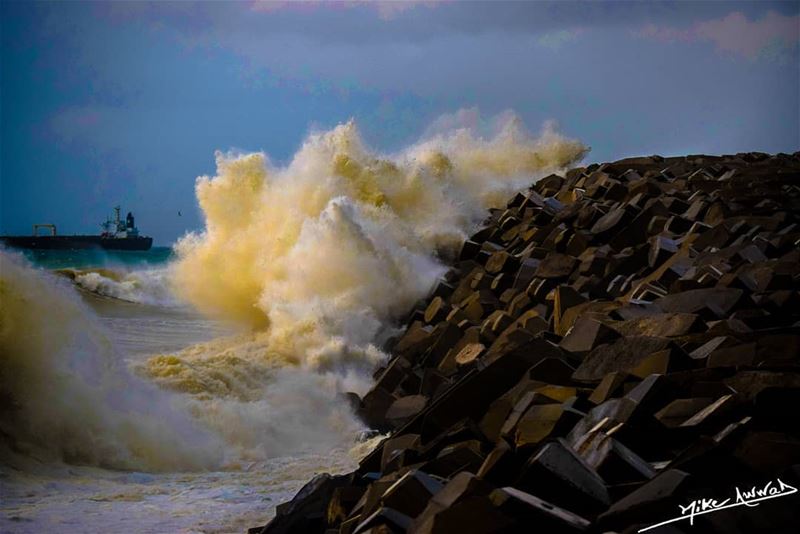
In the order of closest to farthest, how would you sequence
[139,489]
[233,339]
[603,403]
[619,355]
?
[603,403]
[619,355]
[139,489]
[233,339]

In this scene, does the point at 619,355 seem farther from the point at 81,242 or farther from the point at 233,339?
the point at 81,242

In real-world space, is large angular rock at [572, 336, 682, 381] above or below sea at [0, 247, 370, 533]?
above

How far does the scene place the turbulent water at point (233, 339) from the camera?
5.86 meters

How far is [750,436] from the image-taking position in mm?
3467

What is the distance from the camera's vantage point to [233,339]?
10398mm

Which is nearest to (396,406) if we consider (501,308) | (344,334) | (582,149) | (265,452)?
(265,452)

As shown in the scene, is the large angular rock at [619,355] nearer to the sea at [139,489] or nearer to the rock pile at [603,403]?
the rock pile at [603,403]

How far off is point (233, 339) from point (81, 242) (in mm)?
34466

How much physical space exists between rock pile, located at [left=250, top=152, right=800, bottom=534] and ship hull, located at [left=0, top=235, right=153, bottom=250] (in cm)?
3345

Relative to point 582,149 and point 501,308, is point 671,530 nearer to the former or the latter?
point 501,308

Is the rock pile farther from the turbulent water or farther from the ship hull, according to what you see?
the ship hull

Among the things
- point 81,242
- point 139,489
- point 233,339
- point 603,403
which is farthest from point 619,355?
point 81,242

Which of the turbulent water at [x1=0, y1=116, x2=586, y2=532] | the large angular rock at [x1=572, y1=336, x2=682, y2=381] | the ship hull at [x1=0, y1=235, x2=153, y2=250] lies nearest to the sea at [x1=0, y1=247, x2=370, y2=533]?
the turbulent water at [x1=0, y1=116, x2=586, y2=532]

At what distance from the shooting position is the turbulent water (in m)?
5.86
